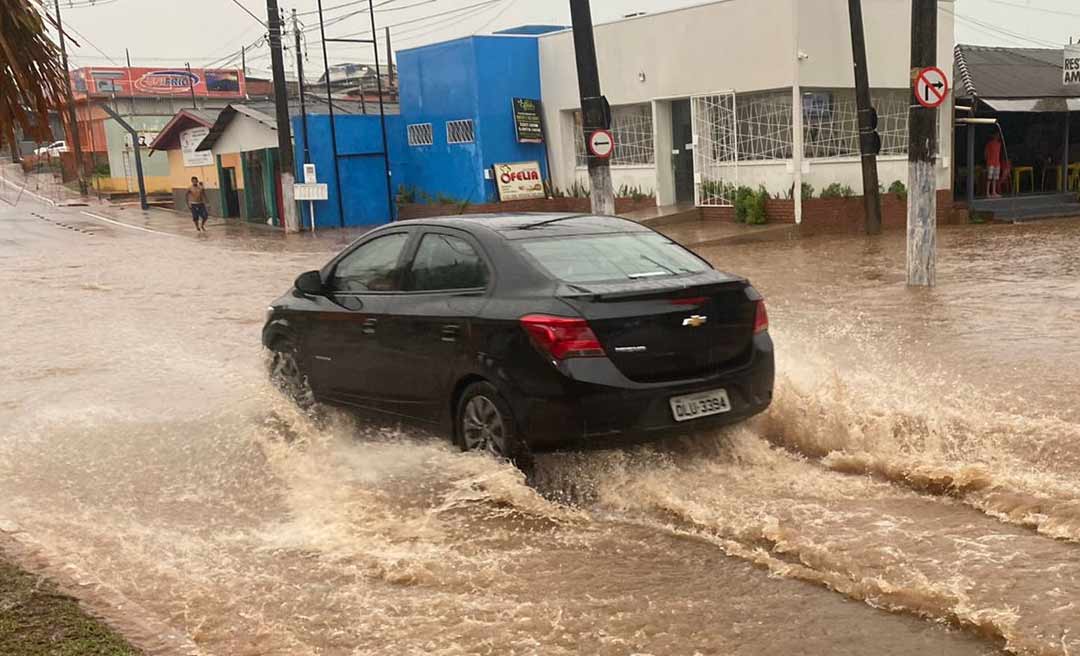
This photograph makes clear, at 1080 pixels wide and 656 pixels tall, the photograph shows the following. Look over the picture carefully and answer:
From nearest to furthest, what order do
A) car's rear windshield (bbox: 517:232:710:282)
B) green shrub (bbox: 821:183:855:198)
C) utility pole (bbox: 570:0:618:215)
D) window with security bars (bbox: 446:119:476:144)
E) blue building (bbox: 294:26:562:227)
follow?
car's rear windshield (bbox: 517:232:710:282)
utility pole (bbox: 570:0:618:215)
green shrub (bbox: 821:183:855:198)
blue building (bbox: 294:26:562:227)
window with security bars (bbox: 446:119:476:144)

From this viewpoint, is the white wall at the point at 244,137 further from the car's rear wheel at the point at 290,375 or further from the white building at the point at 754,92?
the car's rear wheel at the point at 290,375

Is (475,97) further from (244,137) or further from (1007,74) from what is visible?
(1007,74)

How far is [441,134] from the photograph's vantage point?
101 ft

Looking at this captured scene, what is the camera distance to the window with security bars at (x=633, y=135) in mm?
26531

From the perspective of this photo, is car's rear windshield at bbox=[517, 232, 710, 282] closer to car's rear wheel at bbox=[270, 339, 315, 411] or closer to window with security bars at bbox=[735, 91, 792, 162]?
car's rear wheel at bbox=[270, 339, 315, 411]

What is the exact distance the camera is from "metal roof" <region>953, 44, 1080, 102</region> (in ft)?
82.7

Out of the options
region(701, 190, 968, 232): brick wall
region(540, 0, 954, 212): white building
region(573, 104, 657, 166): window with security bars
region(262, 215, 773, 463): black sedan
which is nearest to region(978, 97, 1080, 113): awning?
region(540, 0, 954, 212): white building

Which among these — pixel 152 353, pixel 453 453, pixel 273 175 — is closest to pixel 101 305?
pixel 152 353

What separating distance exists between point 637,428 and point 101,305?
12505 mm

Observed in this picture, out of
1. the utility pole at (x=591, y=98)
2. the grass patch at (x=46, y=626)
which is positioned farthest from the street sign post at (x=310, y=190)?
the grass patch at (x=46, y=626)

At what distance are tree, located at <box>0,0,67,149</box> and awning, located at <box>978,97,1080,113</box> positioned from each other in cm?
2388

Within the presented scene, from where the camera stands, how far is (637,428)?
17.8 ft

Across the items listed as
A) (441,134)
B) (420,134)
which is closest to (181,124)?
(420,134)

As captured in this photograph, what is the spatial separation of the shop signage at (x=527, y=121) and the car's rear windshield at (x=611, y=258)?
23275mm
